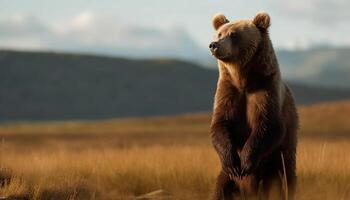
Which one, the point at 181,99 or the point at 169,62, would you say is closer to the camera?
the point at 181,99

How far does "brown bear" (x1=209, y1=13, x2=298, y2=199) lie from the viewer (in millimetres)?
7051

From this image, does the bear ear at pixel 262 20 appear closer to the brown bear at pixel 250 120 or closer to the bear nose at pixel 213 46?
the brown bear at pixel 250 120

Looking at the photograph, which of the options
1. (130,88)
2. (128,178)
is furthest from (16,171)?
(130,88)

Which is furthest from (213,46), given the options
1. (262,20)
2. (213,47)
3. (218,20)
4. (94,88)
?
(94,88)

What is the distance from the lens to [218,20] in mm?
7824

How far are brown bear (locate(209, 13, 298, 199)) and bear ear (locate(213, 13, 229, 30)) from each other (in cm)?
37

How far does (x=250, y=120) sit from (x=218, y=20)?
1.23m

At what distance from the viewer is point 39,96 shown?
379 feet

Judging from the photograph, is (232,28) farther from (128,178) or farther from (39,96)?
(39,96)

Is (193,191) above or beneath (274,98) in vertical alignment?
beneath

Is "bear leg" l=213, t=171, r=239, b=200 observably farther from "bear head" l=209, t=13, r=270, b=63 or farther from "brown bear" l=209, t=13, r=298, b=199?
"bear head" l=209, t=13, r=270, b=63

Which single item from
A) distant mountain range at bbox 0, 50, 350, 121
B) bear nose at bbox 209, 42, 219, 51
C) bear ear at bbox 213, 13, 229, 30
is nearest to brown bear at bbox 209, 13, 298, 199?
bear nose at bbox 209, 42, 219, 51

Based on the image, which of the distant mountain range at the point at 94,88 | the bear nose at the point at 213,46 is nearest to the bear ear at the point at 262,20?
the bear nose at the point at 213,46

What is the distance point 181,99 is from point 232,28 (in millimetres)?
121971
